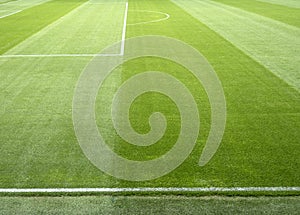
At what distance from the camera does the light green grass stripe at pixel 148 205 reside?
522 cm

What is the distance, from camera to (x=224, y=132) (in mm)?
7652

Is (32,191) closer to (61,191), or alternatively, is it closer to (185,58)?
(61,191)

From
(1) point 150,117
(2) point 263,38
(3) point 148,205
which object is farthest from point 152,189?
(2) point 263,38

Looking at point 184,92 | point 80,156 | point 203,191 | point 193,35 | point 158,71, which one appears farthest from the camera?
point 193,35

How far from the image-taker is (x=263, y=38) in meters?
17.2

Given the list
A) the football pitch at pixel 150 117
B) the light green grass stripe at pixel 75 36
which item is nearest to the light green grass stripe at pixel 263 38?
the football pitch at pixel 150 117

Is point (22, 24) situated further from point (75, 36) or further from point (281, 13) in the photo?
point (281, 13)

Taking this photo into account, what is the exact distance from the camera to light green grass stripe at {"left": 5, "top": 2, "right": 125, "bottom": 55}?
15102 mm

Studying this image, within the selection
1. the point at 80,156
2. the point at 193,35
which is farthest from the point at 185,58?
the point at 80,156

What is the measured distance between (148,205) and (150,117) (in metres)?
3.16

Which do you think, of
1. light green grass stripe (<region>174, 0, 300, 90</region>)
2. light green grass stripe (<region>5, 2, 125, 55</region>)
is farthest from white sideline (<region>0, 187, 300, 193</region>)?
light green grass stripe (<region>5, 2, 125, 55</region>)

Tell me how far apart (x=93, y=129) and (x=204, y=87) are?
12.0ft

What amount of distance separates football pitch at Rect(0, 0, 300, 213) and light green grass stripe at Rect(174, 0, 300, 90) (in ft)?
0.26

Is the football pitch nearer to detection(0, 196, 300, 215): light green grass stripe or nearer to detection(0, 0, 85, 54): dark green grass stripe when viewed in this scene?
detection(0, 196, 300, 215): light green grass stripe
